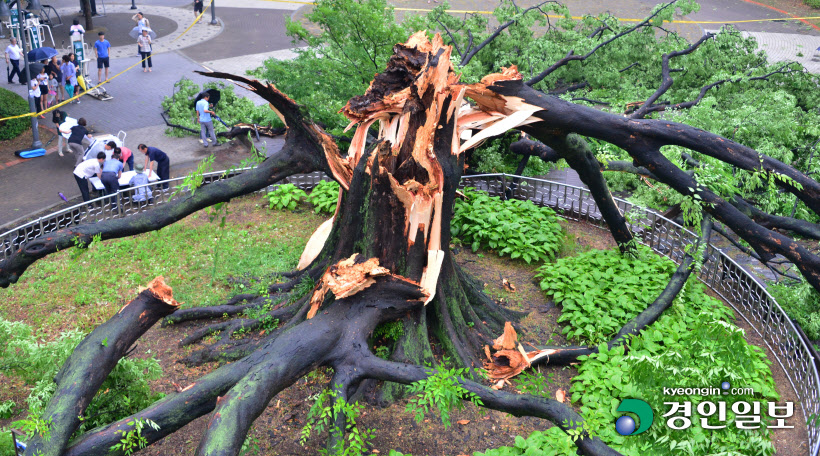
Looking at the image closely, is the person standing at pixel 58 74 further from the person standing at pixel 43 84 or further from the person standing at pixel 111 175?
the person standing at pixel 111 175

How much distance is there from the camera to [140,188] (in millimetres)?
10969

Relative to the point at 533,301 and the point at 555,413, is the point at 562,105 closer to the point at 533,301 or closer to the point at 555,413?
the point at 533,301

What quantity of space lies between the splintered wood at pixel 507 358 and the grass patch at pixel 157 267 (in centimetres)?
324

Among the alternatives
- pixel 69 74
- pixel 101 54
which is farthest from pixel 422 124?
pixel 101 54

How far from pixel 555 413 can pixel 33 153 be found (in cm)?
1224

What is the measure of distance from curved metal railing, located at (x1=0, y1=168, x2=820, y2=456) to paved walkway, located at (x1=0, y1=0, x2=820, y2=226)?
179cm

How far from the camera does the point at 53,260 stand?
9.48 m

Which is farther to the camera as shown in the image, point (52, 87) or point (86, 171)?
point (52, 87)

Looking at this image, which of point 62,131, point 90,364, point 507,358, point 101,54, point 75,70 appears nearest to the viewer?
point 90,364

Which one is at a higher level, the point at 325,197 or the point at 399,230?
the point at 399,230

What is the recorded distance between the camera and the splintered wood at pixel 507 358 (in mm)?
7277

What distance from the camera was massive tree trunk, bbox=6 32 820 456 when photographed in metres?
5.50

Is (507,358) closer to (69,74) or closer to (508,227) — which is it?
(508,227)

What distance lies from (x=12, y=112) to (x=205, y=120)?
4.30m
